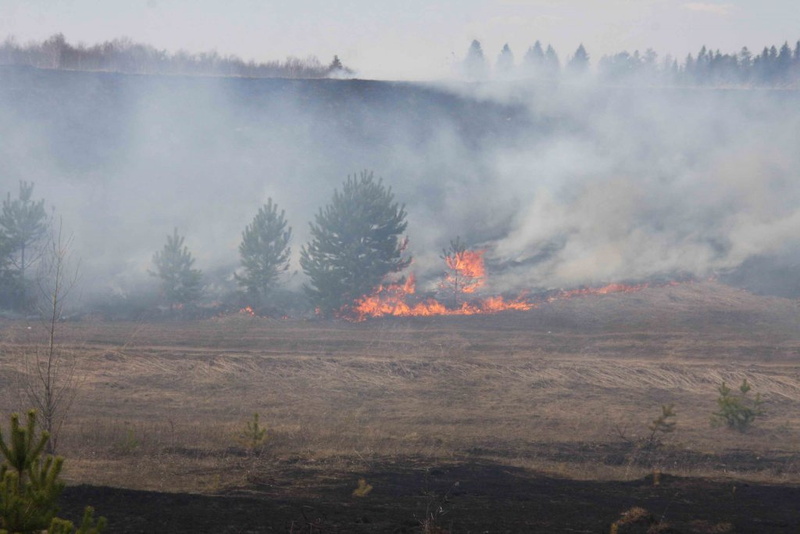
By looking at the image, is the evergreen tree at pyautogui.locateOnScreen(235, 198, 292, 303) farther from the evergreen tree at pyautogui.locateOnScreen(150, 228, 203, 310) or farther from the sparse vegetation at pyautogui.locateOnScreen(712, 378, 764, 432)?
the sparse vegetation at pyautogui.locateOnScreen(712, 378, 764, 432)

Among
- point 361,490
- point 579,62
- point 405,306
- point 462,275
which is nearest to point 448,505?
point 361,490

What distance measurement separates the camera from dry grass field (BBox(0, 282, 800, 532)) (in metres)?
12.0

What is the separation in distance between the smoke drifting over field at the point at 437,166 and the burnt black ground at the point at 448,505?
32181 mm

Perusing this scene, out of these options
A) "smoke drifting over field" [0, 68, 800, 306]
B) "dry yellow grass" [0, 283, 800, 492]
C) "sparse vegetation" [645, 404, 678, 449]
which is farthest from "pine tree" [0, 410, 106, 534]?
"smoke drifting over field" [0, 68, 800, 306]

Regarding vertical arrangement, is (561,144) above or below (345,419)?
above

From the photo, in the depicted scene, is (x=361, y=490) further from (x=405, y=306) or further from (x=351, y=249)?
(x=405, y=306)

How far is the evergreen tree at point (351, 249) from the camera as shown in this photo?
38.2 metres

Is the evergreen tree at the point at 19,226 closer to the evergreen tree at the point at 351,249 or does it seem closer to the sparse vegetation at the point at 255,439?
the evergreen tree at the point at 351,249

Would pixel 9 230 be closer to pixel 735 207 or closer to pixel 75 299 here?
pixel 75 299

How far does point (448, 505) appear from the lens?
1159cm

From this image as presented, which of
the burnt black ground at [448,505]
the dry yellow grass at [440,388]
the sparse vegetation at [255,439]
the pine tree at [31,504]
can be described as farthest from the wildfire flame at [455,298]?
the pine tree at [31,504]

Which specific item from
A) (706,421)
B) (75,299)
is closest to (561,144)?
(75,299)

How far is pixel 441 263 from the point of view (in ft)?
159

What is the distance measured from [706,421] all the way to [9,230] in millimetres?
33557
